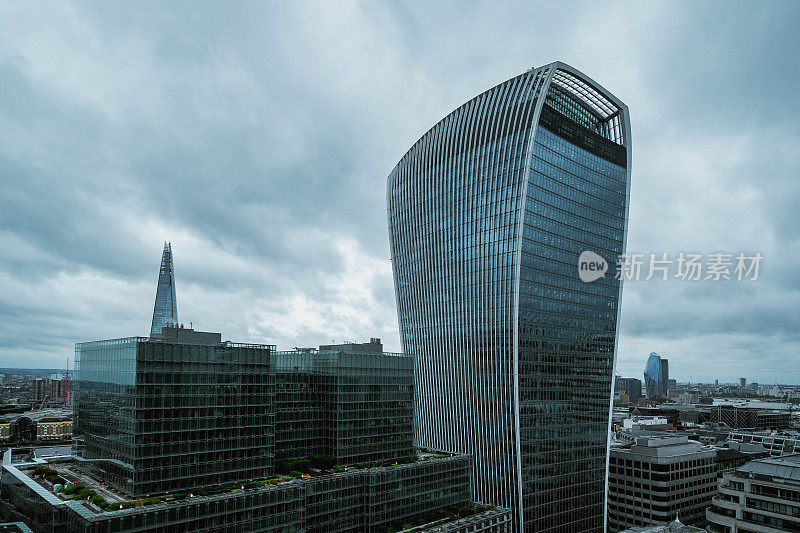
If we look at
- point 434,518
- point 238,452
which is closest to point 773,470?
point 434,518

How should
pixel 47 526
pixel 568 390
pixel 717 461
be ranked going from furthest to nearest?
pixel 717 461 → pixel 568 390 → pixel 47 526

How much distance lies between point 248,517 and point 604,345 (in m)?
122

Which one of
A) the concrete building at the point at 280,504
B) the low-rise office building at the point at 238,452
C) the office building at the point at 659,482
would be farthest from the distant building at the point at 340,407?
the office building at the point at 659,482

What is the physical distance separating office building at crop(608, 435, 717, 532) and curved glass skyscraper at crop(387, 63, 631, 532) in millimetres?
12772

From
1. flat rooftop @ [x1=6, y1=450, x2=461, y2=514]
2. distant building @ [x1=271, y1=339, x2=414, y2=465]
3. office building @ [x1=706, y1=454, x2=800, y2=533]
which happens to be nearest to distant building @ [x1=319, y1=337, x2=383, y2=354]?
distant building @ [x1=271, y1=339, x2=414, y2=465]

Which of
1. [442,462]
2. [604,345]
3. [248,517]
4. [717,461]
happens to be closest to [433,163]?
[604,345]

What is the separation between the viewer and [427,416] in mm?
177875

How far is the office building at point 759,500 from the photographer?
108481 millimetres

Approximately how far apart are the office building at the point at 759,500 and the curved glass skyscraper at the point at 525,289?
44798mm

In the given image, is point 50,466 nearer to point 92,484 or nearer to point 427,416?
point 92,484

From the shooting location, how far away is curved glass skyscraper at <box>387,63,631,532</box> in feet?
498

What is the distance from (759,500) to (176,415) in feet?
363

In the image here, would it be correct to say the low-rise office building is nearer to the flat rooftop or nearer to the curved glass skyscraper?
the flat rooftop

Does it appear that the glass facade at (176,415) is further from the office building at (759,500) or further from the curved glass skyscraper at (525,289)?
the office building at (759,500)
